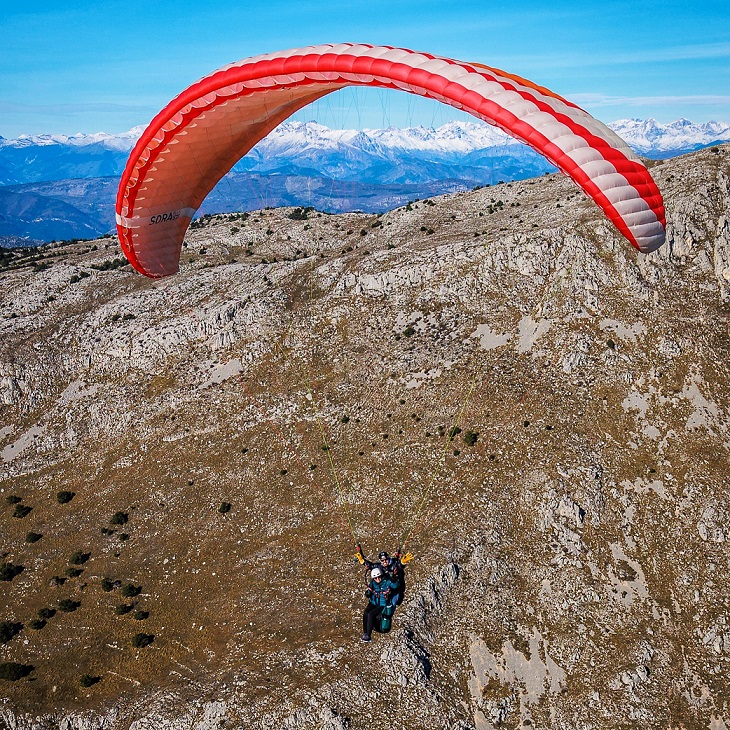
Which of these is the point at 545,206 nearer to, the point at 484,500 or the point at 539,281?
the point at 539,281

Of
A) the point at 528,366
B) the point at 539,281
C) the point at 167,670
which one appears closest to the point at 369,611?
the point at 167,670

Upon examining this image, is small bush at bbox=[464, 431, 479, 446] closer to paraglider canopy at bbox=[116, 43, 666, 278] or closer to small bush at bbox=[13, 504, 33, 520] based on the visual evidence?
paraglider canopy at bbox=[116, 43, 666, 278]

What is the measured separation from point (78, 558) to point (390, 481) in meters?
21.2

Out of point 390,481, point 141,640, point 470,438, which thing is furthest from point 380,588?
point 470,438

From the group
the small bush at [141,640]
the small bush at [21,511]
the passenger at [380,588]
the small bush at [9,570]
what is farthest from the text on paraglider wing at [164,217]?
the small bush at [21,511]

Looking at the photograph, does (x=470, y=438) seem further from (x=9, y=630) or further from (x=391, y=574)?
(x=9, y=630)

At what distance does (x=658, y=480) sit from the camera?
35.5 m

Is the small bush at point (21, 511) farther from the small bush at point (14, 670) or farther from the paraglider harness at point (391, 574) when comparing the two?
the paraglider harness at point (391, 574)

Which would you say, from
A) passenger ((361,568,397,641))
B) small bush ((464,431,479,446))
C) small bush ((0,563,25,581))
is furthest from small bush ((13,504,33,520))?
small bush ((464,431,479,446))

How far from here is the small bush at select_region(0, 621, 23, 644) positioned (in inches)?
1222

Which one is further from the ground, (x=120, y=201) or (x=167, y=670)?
(x=120, y=201)

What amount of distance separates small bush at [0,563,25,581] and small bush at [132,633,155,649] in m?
11.0

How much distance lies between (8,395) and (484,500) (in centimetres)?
4194

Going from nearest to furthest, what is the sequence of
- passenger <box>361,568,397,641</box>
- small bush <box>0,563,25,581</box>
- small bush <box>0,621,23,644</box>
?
passenger <box>361,568,397,641</box> < small bush <box>0,621,23,644</box> < small bush <box>0,563,25,581</box>
